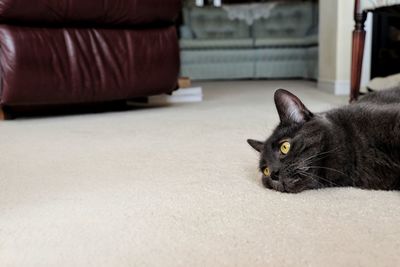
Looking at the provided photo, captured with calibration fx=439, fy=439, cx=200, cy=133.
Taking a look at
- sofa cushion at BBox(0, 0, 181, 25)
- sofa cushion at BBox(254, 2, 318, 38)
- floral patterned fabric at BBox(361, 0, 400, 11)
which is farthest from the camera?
sofa cushion at BBox(254, 2, 318, 38)

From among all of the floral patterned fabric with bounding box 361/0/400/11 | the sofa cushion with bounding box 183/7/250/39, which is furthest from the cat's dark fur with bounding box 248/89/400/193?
the sofa cushion with bounding box 183/7/250/39

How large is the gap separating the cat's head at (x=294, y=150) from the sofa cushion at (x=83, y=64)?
48.3 inches

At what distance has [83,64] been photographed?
1873 mm

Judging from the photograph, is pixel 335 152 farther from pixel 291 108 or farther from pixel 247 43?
pixel 247 43

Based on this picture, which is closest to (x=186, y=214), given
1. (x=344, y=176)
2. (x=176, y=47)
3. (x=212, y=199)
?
(x=212, y=199)

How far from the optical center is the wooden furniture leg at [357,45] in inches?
70.7

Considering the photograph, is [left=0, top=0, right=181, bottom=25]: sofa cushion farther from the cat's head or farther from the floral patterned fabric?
the cat's head

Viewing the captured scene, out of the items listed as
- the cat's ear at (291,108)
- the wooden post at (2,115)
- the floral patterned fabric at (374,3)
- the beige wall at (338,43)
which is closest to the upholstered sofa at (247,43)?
the beige wall at (338,43)

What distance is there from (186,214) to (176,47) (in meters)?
1.55

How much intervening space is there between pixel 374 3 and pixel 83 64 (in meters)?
1.20

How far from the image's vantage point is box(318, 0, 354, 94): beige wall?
2.62 m

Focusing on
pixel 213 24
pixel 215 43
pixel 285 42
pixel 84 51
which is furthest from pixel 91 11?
pixel 213 24

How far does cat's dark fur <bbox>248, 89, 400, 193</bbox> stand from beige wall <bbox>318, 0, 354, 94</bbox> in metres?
1.95

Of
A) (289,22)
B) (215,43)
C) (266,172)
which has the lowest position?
(266,172)
